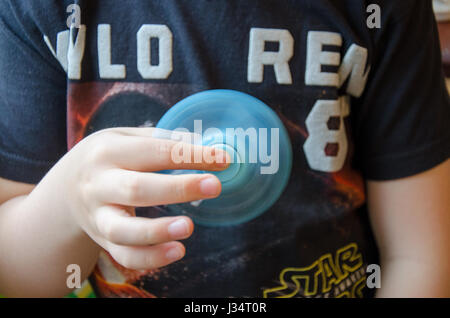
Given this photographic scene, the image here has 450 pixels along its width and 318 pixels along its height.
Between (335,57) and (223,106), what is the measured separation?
11 cm

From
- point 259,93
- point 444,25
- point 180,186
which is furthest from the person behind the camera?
point 444,25

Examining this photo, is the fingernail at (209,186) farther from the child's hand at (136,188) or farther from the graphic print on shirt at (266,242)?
the graphic print on shirt at (266,242)

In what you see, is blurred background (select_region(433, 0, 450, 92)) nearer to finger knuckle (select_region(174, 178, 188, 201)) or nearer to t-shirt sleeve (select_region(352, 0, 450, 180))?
t-shirt sleeve (select_region(352, 0, 450, 180))

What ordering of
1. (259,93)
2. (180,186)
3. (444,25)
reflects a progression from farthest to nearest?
1. (444,25)
2. (259,93)
3. (180,186)

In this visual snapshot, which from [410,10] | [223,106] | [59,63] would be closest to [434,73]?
[410,10]

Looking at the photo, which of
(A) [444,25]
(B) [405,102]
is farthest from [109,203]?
(A) [444,25]

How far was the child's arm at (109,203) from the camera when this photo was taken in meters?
0.21

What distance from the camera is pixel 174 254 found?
0.23 meters

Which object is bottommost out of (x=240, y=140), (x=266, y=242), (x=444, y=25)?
(x=266, y=242)

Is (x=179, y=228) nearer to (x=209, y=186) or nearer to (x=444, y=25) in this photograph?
(x=209, y=186)

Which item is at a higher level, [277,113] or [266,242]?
[277,113]

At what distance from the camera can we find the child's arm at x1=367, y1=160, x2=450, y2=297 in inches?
14.3

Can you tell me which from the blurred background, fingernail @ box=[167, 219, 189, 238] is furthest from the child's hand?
the blurred background

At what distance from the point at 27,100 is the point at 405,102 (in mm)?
313
